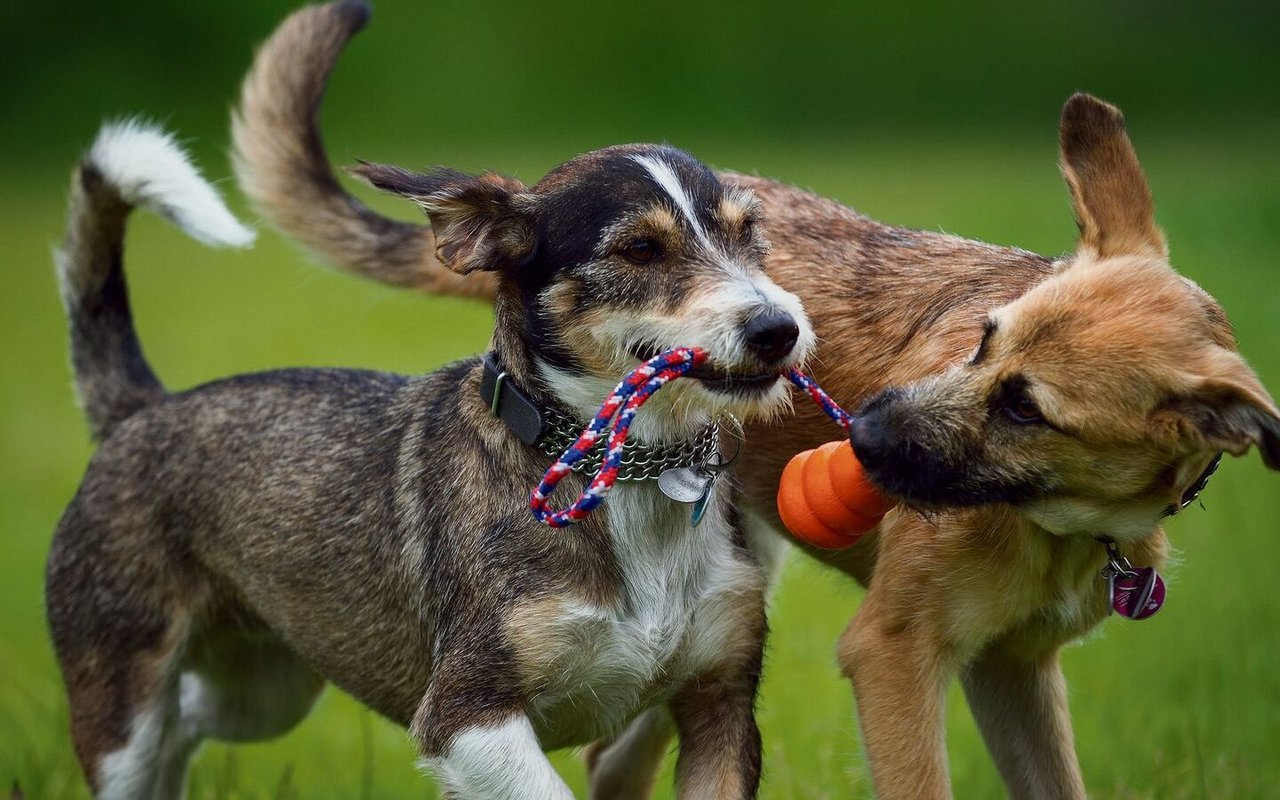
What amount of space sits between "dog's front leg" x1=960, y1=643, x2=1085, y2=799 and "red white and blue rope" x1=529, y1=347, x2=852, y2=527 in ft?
4.45

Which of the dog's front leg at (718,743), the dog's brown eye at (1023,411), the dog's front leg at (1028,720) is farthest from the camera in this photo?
the dog's front leg at (1028,720)

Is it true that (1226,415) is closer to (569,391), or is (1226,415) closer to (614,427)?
(614,427)

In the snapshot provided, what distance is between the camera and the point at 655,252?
4.31m

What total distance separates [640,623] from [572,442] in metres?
0.52

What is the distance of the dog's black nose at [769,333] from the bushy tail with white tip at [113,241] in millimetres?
1966

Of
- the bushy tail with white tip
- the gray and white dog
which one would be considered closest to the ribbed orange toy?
the gray and white dog

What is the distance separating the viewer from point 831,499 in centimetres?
427

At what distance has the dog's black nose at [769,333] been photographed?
4.03 metres

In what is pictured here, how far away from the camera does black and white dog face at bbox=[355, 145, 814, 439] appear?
13.7ft

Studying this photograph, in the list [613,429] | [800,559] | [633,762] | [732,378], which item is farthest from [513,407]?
[633,762]

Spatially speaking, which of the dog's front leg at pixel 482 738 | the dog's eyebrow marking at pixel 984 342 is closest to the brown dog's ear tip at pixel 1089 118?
the dog's eyebrow marking at pixel 984 342

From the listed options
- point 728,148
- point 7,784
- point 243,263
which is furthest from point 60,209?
point 7,784

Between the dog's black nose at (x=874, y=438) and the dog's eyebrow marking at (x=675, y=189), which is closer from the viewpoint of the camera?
the dog's black nose at (x=874, y=438)

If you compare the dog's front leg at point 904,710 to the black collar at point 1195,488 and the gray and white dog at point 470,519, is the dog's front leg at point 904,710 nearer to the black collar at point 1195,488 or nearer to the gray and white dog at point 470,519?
the gray and white dog at point 470,519
